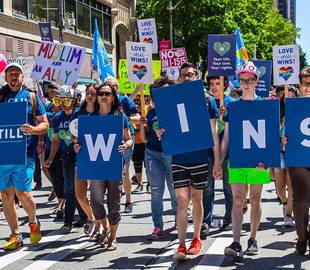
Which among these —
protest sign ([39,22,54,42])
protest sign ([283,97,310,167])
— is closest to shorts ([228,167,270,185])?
protest sign ([283,97,310,167])

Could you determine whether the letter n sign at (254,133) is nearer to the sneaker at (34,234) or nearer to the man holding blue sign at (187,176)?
the man holding blue sign at (187,176)

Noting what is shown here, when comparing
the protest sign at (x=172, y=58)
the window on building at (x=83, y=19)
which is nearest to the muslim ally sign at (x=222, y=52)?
the protest sign at (x=172, y=58)

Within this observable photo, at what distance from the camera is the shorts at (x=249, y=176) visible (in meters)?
6.14

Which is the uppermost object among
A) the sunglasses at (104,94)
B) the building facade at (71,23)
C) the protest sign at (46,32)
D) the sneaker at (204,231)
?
the building facade at (71,23)

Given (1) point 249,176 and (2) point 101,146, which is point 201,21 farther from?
(1) point 249,176

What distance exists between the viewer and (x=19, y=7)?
2720 cm

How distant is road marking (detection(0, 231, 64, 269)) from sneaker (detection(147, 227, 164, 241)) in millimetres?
1180

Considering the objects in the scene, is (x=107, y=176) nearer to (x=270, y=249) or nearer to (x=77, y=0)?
(x=270, y=249)

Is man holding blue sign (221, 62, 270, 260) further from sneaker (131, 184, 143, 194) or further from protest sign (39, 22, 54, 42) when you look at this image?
protest sign (39, 22, 54, 42)

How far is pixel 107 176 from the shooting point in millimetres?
6691

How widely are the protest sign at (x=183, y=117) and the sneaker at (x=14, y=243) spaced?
2115 mm

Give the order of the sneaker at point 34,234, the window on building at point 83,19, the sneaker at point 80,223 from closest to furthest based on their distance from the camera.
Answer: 1. the sneaker at point 34,234
2. the sneaker at point 80,223
3. the window on building at point 83,19

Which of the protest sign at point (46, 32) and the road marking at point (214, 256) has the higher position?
the protest sign at point (46, 32)

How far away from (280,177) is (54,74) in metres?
3.75
